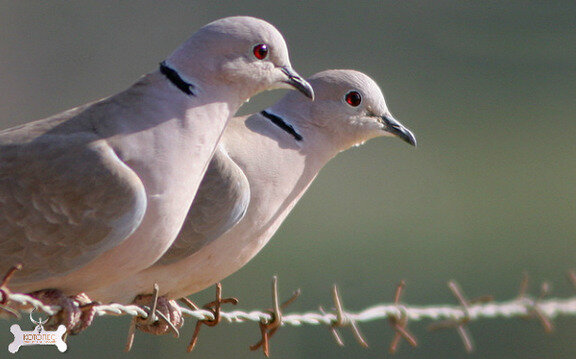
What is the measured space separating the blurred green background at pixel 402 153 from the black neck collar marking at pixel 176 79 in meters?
6.11

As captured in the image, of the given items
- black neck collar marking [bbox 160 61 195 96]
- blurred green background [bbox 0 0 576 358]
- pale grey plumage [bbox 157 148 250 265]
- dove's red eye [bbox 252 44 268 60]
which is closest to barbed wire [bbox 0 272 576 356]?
pale grey plumage [bbox 157 148 250 265]

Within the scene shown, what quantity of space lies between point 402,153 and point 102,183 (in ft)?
36.8

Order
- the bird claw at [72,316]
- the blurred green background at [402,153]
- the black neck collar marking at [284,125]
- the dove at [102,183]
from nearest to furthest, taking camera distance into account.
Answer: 1. the bird claw at [72,316]
2. the dove at [102,183]
3. the black neck collar marking at [284,125]
4. the blurred green background at [402,153]

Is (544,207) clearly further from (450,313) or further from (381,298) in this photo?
(450,313)

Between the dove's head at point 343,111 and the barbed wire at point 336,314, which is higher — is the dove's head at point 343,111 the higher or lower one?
the higher one

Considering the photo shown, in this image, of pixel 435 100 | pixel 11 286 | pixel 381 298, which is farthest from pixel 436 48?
pixel 11 286

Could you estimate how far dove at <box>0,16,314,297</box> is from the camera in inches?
128

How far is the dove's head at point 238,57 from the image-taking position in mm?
3518

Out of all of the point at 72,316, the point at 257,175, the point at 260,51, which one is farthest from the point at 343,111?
the point at 72,316

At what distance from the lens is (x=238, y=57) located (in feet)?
11.7

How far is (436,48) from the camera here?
17078 mm

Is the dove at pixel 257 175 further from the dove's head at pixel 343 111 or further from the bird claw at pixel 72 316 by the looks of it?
the bird claw at pixel 72 316

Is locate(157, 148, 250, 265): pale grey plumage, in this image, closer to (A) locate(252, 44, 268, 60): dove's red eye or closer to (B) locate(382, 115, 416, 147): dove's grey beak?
(A) locate(252, 44, 268, 60): dove's red eye

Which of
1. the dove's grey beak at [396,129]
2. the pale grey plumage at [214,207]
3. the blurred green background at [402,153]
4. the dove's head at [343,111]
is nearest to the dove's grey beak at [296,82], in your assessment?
the pale grey plumage at [214,207]
